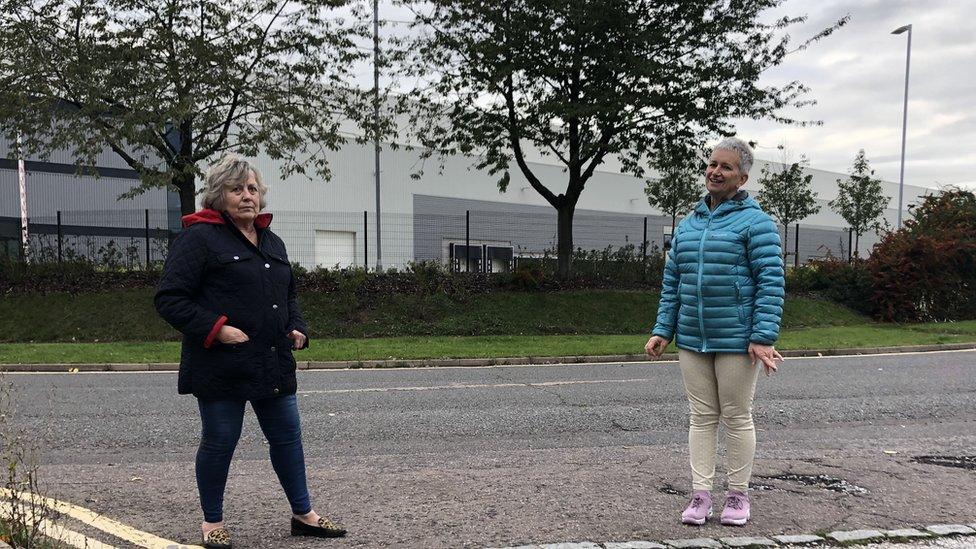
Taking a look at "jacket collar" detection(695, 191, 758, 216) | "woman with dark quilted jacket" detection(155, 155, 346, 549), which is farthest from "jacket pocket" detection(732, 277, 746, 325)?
"woman with dark quilted jacket" detection(155, 155, 346, 549)

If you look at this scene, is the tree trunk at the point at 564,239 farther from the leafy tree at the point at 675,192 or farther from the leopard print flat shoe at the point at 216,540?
the leopard print flat shoe at the point at 216,540

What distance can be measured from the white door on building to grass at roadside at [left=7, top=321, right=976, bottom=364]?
639cm

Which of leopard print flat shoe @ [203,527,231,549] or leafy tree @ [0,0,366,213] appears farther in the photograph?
leafy tree @ [0,0,366,213]

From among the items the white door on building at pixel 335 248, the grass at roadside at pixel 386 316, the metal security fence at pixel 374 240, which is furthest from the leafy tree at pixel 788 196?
the white door on building at pixel 335 248

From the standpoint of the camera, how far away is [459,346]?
14211 mm

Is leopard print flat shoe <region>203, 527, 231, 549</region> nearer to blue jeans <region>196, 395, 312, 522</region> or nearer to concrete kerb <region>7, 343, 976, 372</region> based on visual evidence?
blue jeans <region>196, 395, 312, 522</region>

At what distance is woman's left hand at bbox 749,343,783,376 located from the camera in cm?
364

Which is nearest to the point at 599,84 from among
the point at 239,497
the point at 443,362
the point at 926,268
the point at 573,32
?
the point at 573,32

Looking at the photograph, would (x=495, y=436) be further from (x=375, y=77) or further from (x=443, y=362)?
(x=375, y=77)

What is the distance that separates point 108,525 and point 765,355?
345 cm

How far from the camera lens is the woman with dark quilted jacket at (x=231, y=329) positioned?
333cm

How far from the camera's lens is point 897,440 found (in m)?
6.23

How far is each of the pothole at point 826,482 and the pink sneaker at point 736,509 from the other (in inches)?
38.6

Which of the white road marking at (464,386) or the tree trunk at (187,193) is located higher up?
the tree trunk at (187,193)
